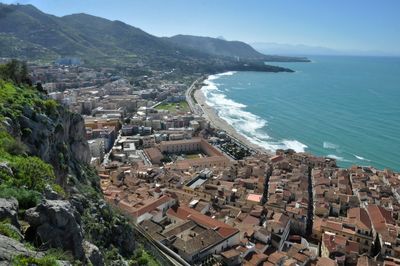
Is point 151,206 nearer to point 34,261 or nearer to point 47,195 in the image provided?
point 47,195

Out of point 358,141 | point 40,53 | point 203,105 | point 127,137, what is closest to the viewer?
point 127,137

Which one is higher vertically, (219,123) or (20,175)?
(20,175)

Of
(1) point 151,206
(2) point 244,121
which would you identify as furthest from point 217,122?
(1) point 151,206

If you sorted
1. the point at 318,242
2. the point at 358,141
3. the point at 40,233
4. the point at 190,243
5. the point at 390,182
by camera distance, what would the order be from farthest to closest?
1. the point at 358,141
2. the point at 390,182
3. the point at 318,242
4. the point at 190,243
5. the point at 40,233

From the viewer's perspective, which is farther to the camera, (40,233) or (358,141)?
(358,141)

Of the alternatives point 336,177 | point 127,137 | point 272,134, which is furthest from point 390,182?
point 127,137

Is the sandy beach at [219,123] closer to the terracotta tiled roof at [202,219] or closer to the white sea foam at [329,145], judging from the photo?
the white sea foam at [329,145]

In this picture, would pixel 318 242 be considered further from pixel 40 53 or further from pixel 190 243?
pixel 40 53
